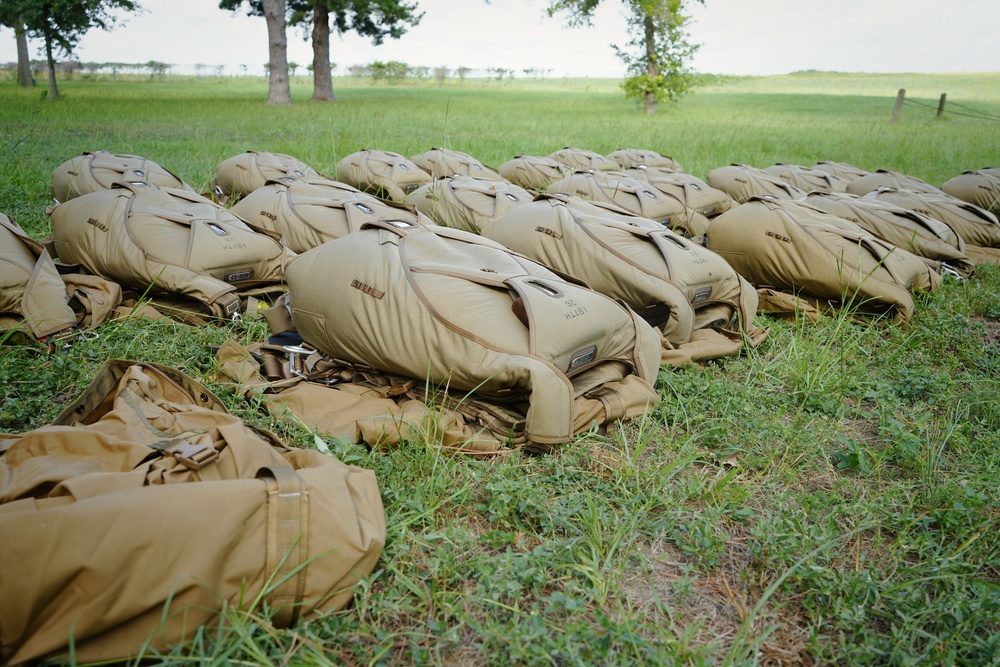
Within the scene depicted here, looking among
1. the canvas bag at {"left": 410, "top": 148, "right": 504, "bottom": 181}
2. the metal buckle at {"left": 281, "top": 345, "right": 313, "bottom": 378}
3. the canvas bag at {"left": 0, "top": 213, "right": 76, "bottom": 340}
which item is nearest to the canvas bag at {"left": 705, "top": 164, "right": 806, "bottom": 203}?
the canvas bag at {"left": 410, "top": 148, "right": 504, "bottom": 181}

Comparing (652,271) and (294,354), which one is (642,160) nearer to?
(652,271)

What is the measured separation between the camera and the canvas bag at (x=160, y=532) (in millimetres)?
1473

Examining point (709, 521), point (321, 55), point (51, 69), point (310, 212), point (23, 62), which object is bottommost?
point (709, 521)

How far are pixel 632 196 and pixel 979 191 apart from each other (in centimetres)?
466

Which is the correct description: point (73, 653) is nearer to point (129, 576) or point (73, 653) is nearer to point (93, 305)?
point (129, 576)

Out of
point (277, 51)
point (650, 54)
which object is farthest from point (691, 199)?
point (650, 54)

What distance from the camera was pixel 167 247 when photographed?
3912 millimetres

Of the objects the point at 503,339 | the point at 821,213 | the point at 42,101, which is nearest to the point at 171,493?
the point at 503,339

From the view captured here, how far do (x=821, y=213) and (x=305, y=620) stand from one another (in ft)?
14.9

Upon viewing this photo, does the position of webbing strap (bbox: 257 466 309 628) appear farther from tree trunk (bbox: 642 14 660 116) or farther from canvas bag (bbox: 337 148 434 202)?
tree trunk (bbox: 642 14 660 116)

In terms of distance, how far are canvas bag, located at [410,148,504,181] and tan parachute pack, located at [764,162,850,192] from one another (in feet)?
12.0

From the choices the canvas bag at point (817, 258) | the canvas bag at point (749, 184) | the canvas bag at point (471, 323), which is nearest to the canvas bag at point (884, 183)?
the canvas bag at point (749, 184)

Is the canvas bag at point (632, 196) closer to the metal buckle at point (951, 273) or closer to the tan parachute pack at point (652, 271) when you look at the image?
the tan parachute pack at point (652, 271)

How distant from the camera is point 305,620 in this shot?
1.82 m
